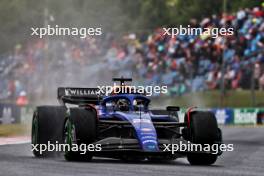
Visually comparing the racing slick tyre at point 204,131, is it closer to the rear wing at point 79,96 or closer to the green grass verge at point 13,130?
the rear wing at point 79,96

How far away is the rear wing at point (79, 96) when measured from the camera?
56.5 ft

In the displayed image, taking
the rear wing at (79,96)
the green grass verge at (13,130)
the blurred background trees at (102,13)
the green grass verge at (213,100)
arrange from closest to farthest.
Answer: the rear wing at (79,96)
the green grass verge at (13,130)
the green grass verge at (213,100)
the blurred background trees at (102,13)

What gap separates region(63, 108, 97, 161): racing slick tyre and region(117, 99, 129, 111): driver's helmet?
1155mm

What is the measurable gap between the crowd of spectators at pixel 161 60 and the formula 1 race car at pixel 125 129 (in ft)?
90.8

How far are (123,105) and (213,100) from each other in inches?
1348

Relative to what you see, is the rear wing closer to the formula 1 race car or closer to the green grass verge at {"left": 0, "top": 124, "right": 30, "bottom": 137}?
the formula 1 race car

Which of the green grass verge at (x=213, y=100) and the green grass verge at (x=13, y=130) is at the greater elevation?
the green grass verge at (x=213, y=100)

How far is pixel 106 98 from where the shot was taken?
16.0 m

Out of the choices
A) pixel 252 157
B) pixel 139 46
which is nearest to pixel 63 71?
pixel 139 46

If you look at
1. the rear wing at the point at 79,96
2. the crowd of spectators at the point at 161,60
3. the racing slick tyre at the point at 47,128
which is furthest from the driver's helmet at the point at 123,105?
the crowd of spectators at the point at 161,60

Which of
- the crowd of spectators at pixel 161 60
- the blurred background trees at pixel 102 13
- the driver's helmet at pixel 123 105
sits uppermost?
the blurred background trees at pixel 102 13

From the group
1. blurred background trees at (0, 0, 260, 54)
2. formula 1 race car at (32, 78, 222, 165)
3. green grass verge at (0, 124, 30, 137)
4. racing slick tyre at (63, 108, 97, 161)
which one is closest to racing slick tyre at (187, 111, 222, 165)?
formula 1 race car at (32, 78, 222, 165)

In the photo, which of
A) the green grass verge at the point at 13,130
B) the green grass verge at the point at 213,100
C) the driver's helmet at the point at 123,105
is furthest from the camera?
the green grass verge at the point at 213,100

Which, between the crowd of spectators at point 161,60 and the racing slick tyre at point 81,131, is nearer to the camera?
the racing slick tyre at point 81,131
